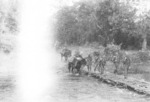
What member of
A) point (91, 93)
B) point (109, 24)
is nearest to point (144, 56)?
point (109, 24)

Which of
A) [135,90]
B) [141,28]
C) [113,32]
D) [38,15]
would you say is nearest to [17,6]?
[38,15]

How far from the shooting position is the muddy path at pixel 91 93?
13.4 m

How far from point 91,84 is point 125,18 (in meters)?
19.8

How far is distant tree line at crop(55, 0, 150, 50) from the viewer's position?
117 feet

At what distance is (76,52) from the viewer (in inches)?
907

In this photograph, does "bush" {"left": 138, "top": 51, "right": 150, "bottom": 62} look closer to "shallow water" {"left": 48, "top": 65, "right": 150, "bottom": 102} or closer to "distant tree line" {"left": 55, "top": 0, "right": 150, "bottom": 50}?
"distant tree line" {"left": 55, "top": 0, "right": 150, "bottom": 50}

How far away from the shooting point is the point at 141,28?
112 ft

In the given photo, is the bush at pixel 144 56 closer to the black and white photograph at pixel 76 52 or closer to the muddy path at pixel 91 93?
the black and white photograph at pixel 76 52

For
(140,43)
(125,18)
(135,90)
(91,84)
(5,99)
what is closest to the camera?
(5,99)

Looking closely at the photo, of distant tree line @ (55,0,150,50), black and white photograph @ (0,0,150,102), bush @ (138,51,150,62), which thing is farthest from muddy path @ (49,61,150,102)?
distant tree line @ (55,0,150,50)

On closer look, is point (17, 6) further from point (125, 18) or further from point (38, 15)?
point (125, 18)

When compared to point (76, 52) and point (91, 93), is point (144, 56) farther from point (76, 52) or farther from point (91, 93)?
point (91, 93)

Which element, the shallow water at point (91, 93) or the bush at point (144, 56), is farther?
the bush at point (144, 56)

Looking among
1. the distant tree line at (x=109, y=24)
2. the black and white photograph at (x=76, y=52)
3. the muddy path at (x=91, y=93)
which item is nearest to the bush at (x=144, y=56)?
the black and white photograph at (x=76, y=52)
